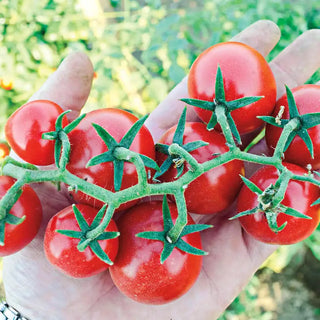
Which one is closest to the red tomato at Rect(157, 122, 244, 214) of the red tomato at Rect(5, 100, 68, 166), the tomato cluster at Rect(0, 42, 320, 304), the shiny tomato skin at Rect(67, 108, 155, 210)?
the tomato cluster at Rect(0, 42, 320, 304)

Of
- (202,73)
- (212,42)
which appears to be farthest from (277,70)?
(202,73)

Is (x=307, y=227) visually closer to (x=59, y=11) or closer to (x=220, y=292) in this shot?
(x=220, y=292)

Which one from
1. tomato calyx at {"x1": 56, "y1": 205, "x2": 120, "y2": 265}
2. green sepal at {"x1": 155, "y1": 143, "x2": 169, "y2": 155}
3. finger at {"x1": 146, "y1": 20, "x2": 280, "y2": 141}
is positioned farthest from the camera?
finger at {"x1": 146, "y1": 20, "x2": 280, "y2": 141}

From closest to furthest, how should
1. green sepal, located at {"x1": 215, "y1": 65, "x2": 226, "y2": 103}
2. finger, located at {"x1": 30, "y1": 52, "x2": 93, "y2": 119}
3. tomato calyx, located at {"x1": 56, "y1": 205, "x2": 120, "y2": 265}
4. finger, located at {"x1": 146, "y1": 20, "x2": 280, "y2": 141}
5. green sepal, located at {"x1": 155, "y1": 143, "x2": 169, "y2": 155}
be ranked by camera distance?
tomato calyx, located at {"x1": 56, "y1": 205, "x2": 120, "y2": 265} < green sepal, located at {"x1": 215, "y1": 65, "x2": 226, "y2": 103} < green sepal, located at {"x1": 155, "y1": 143, "x2": 169, "y2": 155} < finger, located at {"x1": 30, "y1": 52, "x2": 93, "y2": 119} < finger, located at {"x1": 146, "y1": 20, "x2": 280, "y2": 141}

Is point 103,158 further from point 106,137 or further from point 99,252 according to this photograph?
point 99,252

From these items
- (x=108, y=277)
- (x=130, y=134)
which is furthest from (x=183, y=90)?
(x=108, y=277)

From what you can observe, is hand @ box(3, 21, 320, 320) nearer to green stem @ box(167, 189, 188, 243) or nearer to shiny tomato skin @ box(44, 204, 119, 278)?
shiny tomato skin @ box(44, 204, 119, 278)

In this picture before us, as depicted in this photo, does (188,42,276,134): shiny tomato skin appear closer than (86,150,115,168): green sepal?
No
